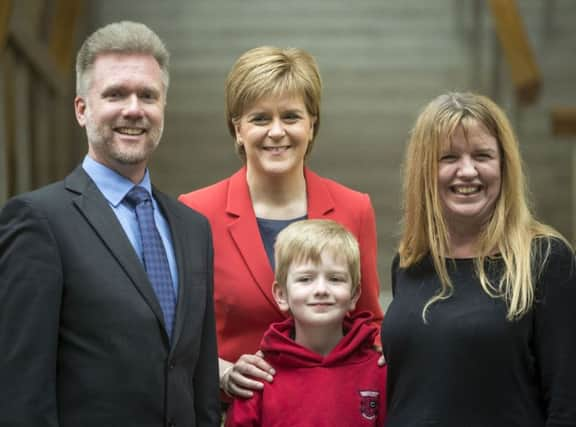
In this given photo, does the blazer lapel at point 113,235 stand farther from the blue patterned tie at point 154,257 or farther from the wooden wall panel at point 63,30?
the wooden wall panel at point 63,30

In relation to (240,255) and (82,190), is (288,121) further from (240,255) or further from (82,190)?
(82,190)

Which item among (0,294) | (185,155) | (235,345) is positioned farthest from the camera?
(185,155)

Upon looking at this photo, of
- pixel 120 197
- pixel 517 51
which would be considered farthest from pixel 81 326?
pixel 517 51

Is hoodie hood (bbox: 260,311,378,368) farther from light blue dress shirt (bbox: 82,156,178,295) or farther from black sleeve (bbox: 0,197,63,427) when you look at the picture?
black sleeve (bbox: 0,197,63,427)

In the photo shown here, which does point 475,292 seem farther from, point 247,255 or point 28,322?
point 28,322

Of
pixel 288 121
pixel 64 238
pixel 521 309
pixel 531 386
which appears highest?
pixel 288 121

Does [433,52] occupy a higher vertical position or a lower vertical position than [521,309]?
higher

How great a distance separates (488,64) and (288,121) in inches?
188

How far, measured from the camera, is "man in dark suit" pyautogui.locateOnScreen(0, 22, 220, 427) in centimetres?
239

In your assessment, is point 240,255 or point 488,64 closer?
point 240,255

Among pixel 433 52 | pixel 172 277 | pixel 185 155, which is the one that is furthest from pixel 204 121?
pixel 172 277

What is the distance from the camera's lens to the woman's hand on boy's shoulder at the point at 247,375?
2908 mm

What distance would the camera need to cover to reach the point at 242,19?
7.73 metres

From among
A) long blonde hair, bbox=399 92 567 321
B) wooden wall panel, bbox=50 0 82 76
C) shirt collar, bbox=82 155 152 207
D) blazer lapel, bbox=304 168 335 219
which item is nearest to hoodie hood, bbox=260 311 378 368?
long blonde hair, bbox=399 92 567 321
